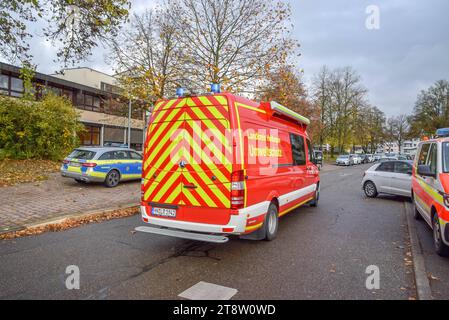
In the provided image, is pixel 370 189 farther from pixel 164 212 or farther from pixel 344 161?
pixel 344 161

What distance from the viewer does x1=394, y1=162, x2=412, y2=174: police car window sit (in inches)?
408

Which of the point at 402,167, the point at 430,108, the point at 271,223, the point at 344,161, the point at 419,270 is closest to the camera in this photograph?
the point at 419,270

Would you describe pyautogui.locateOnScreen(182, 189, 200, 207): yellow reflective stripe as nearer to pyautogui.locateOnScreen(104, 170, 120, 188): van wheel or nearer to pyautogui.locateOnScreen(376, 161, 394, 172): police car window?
pyautogui.locateOnScreen(104, 170, 120, 188): van wheel

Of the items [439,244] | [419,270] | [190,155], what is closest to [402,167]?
[439,244]

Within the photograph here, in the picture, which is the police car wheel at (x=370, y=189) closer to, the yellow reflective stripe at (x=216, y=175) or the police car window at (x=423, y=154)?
the police car window at (x=423, y=154)

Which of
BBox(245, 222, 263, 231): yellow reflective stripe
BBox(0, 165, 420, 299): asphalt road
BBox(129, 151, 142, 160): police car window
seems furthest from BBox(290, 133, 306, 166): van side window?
BBox(129, 151, 142, 160): police car window

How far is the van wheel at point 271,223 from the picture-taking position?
205 inches

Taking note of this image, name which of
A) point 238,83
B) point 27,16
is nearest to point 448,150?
point 238,83

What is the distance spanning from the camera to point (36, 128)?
16.5 meters

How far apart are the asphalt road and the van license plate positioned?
600mm

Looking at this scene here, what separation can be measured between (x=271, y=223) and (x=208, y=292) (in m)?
2.29

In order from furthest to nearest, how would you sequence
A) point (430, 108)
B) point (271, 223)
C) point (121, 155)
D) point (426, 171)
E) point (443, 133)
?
point (430, 108) → point (121, 155) → point (443, 133) → point (271, 223) → point (426, 171)

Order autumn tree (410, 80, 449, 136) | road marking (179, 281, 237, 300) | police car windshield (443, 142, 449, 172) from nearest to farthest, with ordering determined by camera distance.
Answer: road marking (179, 281, 237, 300) → police car windshield (443, 142, 449, 172) → autumn tree (410, 80, 449, 136)

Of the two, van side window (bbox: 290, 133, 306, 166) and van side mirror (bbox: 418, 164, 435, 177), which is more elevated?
van side window (bbox: 290, 133, 306, 166)
